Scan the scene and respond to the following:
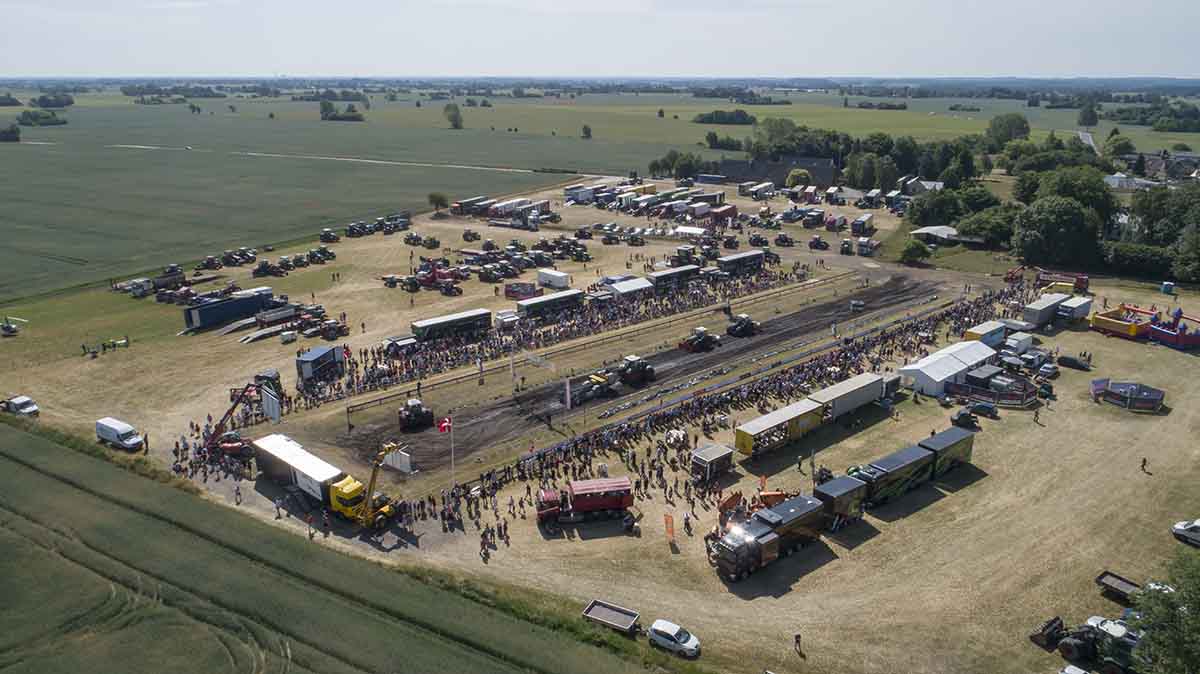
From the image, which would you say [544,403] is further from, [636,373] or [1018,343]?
[1018,343]

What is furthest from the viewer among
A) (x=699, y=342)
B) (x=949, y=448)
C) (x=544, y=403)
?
(x=699, y=342)

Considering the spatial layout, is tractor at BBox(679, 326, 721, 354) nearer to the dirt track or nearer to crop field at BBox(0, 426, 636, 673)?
the dirt track

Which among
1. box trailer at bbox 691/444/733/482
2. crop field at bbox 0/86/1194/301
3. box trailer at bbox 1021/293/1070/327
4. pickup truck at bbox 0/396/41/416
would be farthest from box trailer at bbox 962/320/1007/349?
crop field at bbox 0/86/1194/301

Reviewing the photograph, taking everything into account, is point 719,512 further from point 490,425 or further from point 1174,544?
point 1174,544

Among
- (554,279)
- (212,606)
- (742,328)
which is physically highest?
(554,279)

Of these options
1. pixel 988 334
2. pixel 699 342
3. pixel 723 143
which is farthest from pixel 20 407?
pixel 723 143

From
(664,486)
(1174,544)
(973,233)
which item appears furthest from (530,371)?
(973,233)
